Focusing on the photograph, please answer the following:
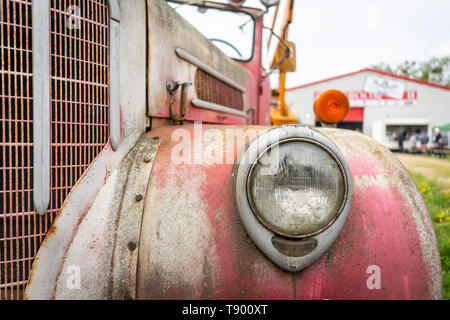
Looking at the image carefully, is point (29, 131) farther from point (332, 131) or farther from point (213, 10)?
point (213, 10)

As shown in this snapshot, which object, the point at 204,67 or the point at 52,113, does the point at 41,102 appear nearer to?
the point at 52,113

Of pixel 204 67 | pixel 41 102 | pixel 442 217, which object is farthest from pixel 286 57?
pixel 442 217

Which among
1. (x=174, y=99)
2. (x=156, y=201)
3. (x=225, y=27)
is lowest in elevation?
(x=156, y=201)

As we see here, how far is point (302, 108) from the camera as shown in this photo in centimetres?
2044

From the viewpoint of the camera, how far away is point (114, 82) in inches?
50.3

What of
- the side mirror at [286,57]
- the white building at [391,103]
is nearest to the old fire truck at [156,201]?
the side mirror at [286,57]

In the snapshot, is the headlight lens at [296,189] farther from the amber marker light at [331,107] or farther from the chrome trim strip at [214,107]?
the chrome trim strip at [214,107]

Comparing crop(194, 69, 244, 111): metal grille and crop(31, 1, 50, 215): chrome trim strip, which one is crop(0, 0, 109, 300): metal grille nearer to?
crop(31, 1, 50, 215): chrome trim strip

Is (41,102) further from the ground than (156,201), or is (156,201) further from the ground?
(41,102)

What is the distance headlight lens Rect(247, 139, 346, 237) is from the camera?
1.00m

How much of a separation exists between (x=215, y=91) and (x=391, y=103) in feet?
67.6

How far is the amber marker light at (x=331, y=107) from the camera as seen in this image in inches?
61.5

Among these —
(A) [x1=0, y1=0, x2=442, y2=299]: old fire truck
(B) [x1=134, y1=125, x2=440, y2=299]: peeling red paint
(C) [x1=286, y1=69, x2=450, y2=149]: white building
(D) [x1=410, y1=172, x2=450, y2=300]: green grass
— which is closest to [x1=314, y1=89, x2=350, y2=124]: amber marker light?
(A) [x1=0, y1=0, x2=442, y2=299]: old fire truck

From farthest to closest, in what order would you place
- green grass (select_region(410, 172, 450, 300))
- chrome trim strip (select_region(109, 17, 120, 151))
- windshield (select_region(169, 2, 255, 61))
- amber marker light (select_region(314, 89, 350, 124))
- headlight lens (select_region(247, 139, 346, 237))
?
windshield (select_region(169, 2, 255, 61)) → green grass (select_region(410, 172, 450, 300)) → amber marker light (select_region(314, 89, 350, 124)) → chrome trim strip (select_region(109, 17, 120, 151)) → headlight lens (select_region(247, 139, 346, 237))
